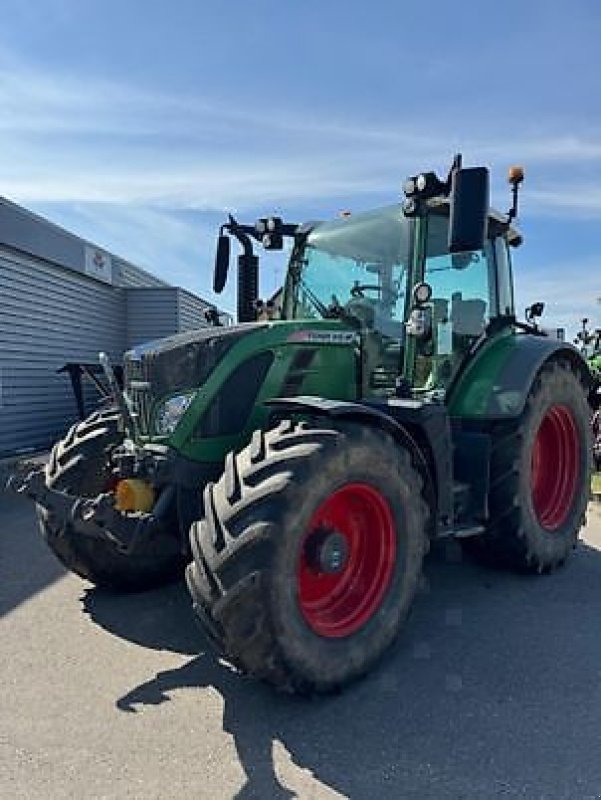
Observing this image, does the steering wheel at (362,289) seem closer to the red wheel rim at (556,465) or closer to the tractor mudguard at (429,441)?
the tractor mudguard at (429,441)

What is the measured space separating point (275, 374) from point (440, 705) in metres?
1.77

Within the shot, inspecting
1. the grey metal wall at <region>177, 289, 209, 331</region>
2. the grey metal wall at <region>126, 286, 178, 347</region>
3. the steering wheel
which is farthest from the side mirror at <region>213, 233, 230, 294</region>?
the grey metal wall at <region>126, 286, 178, 347</region>

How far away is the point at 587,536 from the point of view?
6.23 meters

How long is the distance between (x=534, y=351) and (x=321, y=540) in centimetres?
239

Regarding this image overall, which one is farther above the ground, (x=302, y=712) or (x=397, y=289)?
(x=397, y=289)

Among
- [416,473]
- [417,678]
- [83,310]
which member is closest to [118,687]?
[417,678]

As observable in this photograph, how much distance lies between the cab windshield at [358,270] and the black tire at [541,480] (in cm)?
109

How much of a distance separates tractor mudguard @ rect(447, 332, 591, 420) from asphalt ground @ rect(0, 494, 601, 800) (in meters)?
1.16

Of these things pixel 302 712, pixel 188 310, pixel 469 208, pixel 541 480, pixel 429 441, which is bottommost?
pixel 302 712

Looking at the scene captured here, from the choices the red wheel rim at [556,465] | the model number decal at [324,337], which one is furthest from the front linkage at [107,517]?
the red wheel rim at [556,465]

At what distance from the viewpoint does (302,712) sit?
317cm

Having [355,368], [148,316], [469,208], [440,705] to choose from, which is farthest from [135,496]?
[148,316]

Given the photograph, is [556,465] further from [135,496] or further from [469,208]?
[135,496]

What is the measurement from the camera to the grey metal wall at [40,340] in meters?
11.1
